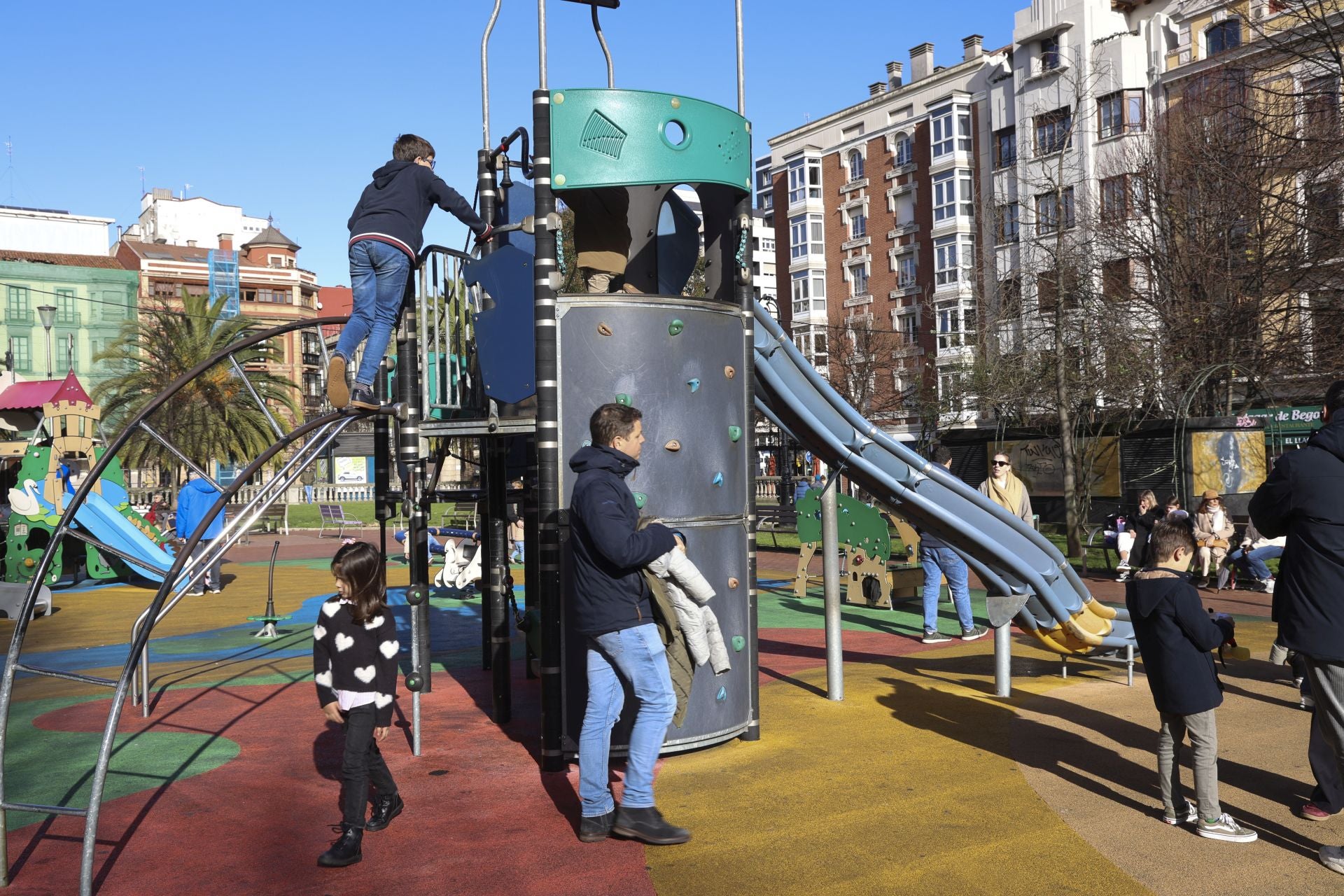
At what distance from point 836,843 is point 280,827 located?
2898 millimetres

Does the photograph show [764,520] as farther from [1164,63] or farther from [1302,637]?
[1164,63]

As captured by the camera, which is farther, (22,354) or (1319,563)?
(22,354)

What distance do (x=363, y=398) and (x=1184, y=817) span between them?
5202 mm

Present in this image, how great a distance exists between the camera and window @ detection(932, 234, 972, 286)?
53.1 metres

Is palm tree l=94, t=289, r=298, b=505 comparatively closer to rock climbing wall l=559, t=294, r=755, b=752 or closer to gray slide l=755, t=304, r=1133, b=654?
gray slide l=755, t=304, r=1133, b=654

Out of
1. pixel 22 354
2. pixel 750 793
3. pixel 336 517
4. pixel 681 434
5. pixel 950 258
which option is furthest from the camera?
pixel 22 354

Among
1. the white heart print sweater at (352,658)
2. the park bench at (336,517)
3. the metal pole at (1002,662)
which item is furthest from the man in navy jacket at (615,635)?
the park bench at (336,517)

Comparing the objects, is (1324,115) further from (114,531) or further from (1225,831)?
(114,531)

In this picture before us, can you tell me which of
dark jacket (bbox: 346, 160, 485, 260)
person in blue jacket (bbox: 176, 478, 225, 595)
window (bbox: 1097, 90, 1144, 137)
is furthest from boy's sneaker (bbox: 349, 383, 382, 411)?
window (bbox: 1097, 90, 1144, 137)

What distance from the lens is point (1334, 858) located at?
198 inches

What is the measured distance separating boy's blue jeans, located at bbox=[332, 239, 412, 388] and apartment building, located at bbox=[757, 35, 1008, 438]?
115 feet

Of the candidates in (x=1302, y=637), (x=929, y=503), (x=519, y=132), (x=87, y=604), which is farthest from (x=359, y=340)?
(x=87, y=604)

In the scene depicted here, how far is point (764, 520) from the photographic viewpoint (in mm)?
26672

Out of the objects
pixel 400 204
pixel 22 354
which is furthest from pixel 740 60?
pixel 22 354
